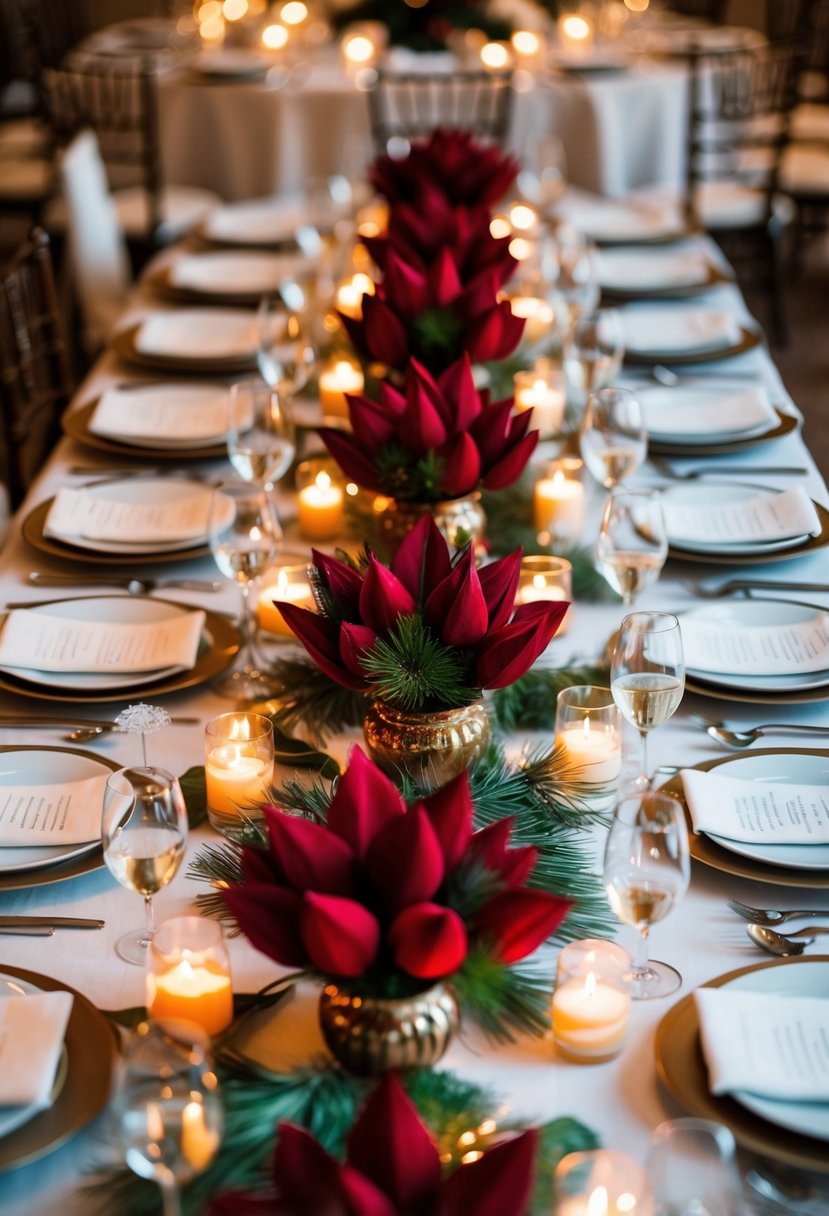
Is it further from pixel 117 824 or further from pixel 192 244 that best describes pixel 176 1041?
pixel 192 244

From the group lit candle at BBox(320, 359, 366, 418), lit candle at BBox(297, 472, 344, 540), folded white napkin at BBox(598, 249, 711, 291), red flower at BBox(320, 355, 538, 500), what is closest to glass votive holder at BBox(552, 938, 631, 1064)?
red flower at BBox(320, 355, 538, 500)

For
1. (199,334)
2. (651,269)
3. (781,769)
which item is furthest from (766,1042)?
(651,269)

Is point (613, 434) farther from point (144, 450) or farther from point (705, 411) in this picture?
point (144, 450)

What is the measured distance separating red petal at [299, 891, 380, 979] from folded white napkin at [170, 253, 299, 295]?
2176 millimetres

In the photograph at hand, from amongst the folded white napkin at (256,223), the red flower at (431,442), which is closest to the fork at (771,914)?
the red flower at (431,442)

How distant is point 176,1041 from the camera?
797 millimetres

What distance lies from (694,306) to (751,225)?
89.5 inches

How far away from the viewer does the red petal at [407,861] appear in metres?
0.92

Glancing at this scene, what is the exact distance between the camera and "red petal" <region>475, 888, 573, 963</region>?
0.94m

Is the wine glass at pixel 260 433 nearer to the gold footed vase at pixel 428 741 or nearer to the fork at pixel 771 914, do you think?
the gold footed vase at pixel 428 741

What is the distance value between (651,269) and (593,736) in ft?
6.27

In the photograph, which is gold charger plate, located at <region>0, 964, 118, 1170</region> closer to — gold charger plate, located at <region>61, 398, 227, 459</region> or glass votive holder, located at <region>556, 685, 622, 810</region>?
glass votive holder, located at <region>556, 685, 622, 810</region>

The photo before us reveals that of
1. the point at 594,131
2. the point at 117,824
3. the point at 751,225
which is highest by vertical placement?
the point at 117,824

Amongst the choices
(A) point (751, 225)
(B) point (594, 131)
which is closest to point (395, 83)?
(B) point (594, 131)
